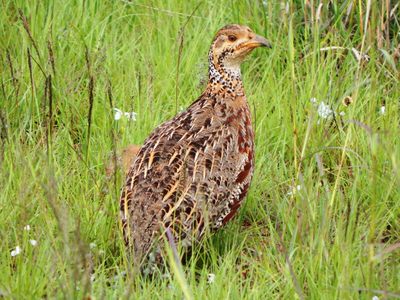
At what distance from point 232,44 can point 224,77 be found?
19 cm

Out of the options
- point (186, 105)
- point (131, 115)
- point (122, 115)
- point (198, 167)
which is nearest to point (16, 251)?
point (198, 167)

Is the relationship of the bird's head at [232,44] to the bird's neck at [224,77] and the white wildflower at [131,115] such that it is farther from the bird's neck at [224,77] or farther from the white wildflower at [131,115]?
the white wildflower at [131,115]

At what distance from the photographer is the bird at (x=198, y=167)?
4.77m

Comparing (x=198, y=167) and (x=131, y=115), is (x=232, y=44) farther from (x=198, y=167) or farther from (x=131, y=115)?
(x=198, y=167)

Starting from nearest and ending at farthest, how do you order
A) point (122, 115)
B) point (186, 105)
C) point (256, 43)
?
point (256, 43), point (122, 115), point (186, 105)

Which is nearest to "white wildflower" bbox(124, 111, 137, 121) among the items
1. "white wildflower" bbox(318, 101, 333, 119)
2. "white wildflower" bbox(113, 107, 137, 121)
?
"white wildflower" bbox(113, 107, 137, 121)

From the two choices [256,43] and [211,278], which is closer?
[211,278]

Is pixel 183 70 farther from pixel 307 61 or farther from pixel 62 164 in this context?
pixel 62 164

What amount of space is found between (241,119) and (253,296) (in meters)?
1.26

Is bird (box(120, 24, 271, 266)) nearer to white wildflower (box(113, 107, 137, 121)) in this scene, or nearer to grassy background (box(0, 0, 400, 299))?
grassy background (box(0, 0, 400, 299))

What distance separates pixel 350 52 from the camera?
21.2 ft

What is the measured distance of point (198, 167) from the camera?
505 centimetres

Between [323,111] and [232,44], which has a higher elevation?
[232,44]

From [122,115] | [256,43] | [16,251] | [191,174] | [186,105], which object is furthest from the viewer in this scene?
[186,105]
